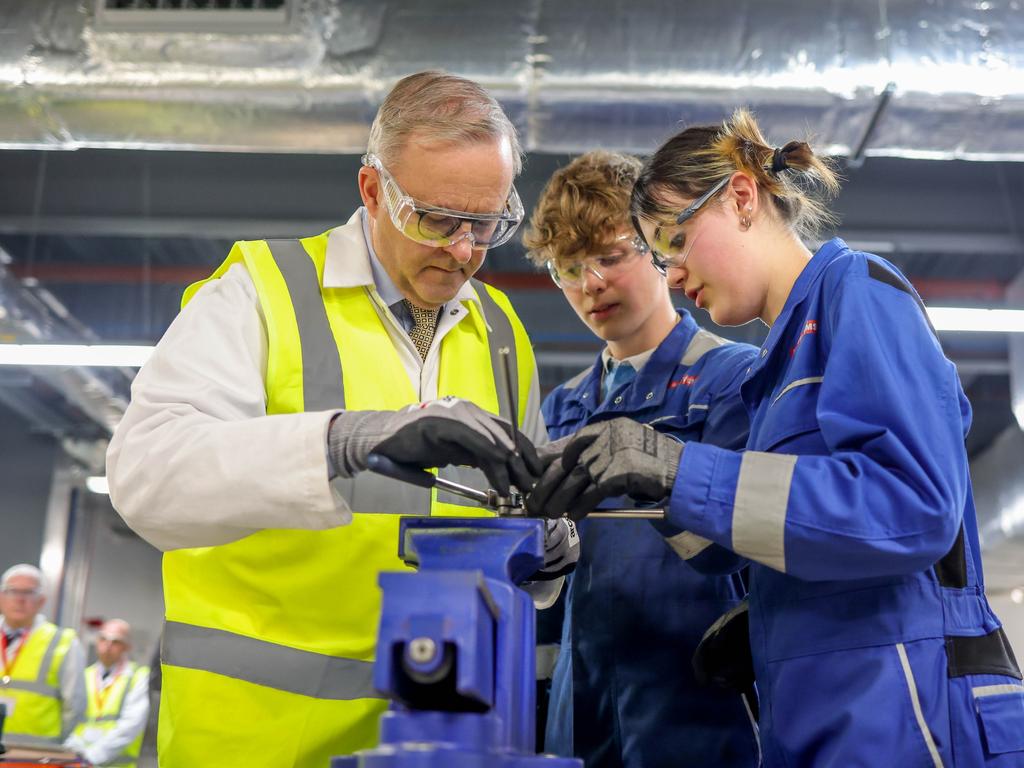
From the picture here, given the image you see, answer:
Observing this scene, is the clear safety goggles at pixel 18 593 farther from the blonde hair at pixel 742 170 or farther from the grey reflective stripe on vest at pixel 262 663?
the blonde hair at pixel 742 170

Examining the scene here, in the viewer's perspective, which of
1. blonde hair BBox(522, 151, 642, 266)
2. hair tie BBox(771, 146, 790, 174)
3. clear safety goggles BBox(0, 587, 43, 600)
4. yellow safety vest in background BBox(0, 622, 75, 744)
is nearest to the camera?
hair tie BBox(771, 146, 790, 174)

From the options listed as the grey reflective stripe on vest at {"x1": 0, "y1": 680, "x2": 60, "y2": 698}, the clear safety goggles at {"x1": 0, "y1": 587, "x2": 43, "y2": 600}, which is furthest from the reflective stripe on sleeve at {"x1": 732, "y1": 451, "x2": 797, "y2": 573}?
the clear safety goggles at {"x1": 0, "y1": 587, "x2": 43, "y2": 600}

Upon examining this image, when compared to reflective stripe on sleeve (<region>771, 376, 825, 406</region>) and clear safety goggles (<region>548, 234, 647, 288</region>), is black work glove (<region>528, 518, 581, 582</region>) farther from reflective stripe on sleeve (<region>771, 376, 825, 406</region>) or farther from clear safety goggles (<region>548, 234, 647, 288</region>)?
clear safety goggles (<region>548, 234, 647, 288</region>)

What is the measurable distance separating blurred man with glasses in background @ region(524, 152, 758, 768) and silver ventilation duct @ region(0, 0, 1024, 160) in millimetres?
1500

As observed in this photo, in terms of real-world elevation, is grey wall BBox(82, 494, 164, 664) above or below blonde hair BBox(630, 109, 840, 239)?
above

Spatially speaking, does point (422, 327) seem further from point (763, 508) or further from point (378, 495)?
point (763, 508)

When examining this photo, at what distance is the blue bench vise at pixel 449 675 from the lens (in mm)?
1270

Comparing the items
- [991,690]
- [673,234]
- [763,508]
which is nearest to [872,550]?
[763,508]

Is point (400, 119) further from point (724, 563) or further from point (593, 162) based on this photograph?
point (724, 563)

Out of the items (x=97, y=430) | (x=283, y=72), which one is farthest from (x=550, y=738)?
(x=97, y=430)

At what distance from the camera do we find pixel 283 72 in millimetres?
4250

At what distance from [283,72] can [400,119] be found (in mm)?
2327

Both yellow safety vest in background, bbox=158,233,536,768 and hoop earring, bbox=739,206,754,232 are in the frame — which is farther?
hoop earring, bbox=739,206,754,232

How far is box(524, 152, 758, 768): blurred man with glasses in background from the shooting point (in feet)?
7.25
